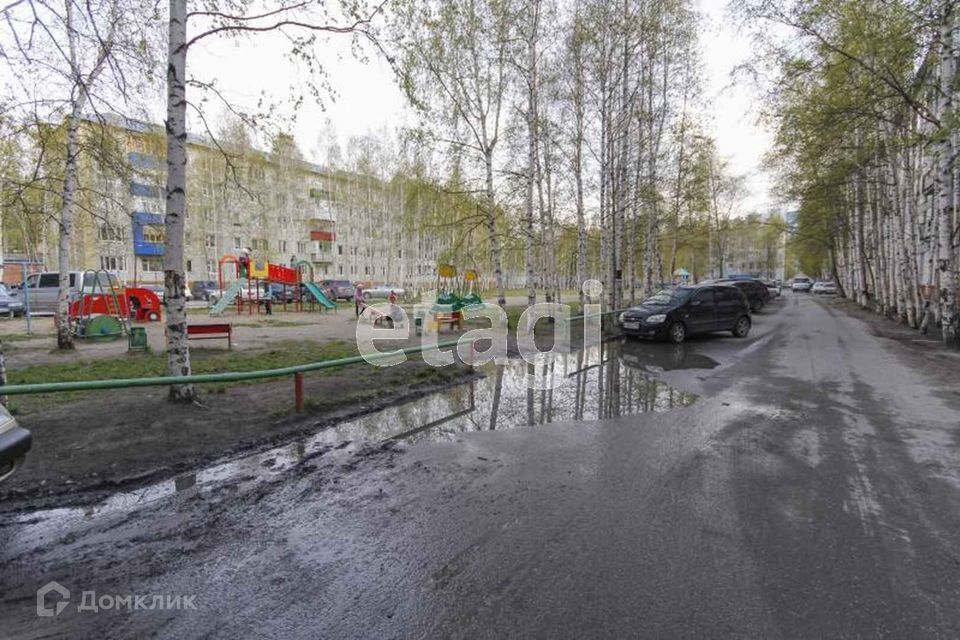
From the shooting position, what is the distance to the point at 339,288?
37.2m

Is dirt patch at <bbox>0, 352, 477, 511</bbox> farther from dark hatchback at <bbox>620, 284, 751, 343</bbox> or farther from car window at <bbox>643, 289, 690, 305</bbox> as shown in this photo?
car window at <bbox>643, 289, 690, 305</bbox>

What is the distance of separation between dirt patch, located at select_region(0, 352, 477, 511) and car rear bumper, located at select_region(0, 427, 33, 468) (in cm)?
79

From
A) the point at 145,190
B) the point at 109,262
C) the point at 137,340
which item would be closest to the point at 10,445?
the point at 137,340

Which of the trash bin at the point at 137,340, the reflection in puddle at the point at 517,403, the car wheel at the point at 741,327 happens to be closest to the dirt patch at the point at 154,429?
the reflection in puddle at the point at 517,403

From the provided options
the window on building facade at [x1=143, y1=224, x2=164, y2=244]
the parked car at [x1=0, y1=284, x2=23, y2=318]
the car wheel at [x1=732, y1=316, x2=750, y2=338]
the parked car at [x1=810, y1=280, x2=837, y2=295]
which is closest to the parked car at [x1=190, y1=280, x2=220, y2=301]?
the parked car at [x1=0, y1=284, x2=23, y2=318]

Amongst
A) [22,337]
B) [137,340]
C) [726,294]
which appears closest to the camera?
[137,340]

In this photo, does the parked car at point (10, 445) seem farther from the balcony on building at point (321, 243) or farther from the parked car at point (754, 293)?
the balcony on building at point (321, 243)

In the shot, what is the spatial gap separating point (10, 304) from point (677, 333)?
28.3 metres

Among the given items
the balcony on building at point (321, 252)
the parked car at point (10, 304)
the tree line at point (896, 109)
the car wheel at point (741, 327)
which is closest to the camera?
the tree line at point (896, 109)

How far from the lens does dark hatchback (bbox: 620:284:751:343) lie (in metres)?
13.8

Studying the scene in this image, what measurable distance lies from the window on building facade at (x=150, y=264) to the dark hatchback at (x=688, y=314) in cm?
4303

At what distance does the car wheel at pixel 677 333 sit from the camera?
13.8m

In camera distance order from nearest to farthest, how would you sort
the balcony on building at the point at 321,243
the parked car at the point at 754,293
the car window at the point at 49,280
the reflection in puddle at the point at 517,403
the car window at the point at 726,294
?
the reflection in puddle at the point at 517,403 → the car window at the point at 726,294 → the car window at the point at 49,280 → the parked car at the point at 754,293 → the balcony on building at the point at 321,243

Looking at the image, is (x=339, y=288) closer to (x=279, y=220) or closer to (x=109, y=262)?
(x=279, y=220)
